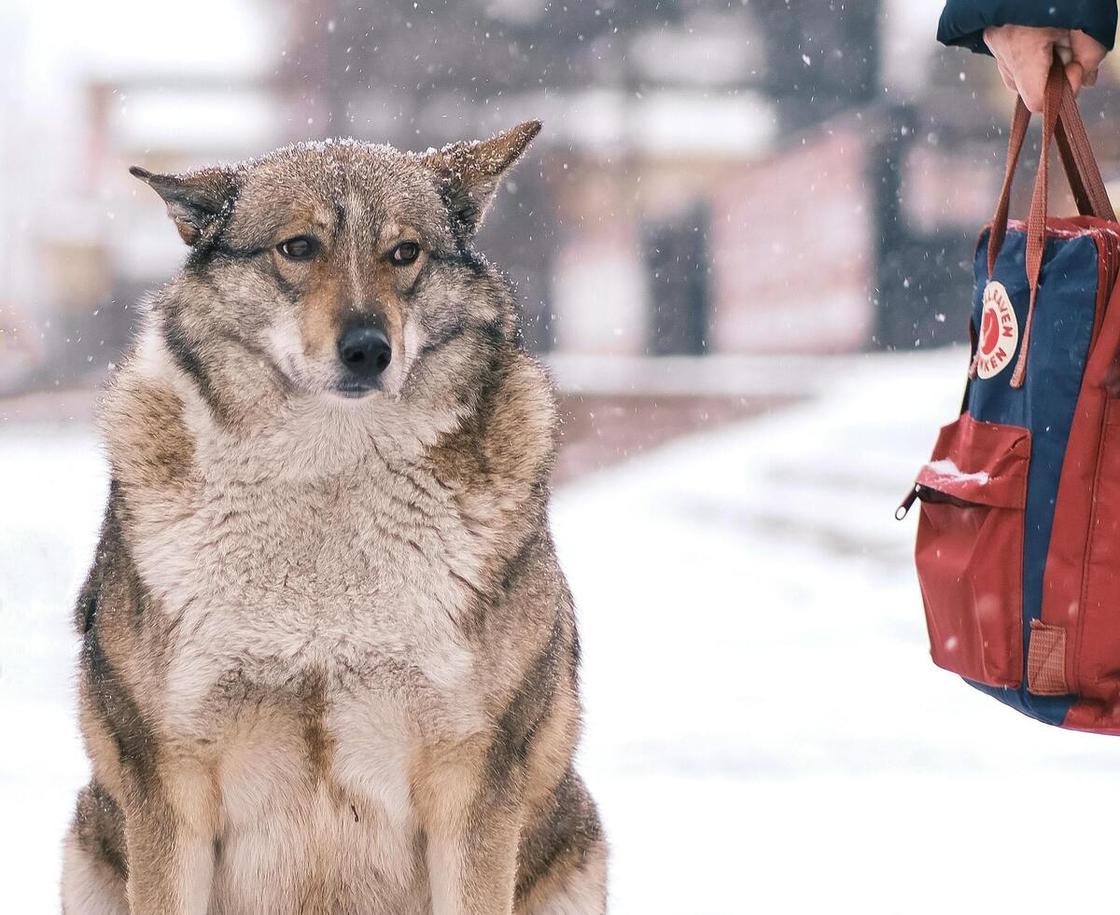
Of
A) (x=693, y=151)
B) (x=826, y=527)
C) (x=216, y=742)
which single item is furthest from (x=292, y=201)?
(x=693, y=151)

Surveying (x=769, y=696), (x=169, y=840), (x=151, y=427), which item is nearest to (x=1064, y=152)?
(x=151, y=427)

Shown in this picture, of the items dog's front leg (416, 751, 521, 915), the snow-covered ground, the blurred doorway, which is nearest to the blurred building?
the blurred doorway

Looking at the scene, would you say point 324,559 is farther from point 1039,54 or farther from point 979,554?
point 1039,54

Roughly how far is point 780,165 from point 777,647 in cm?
303

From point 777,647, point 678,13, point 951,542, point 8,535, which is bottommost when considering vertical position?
point 777,647

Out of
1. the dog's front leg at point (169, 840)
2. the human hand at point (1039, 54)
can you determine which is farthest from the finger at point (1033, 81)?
the dog's front leg at point (169, 840)

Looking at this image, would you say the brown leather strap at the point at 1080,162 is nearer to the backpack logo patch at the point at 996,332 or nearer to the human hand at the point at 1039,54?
the human hand at the point at 1039,54

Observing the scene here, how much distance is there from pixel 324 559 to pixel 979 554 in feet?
3.36

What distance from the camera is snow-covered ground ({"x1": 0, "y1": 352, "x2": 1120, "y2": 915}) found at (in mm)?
2861

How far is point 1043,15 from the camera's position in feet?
5.78

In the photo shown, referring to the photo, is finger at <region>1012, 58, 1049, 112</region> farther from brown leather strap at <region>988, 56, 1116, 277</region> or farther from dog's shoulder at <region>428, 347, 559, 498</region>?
dog's shoulder at <region>428, 347, 559, 498</region>

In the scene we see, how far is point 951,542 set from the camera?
196 centimetres

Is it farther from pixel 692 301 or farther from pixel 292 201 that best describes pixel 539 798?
pixel 692 301

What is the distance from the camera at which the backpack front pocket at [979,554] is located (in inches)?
73.0
